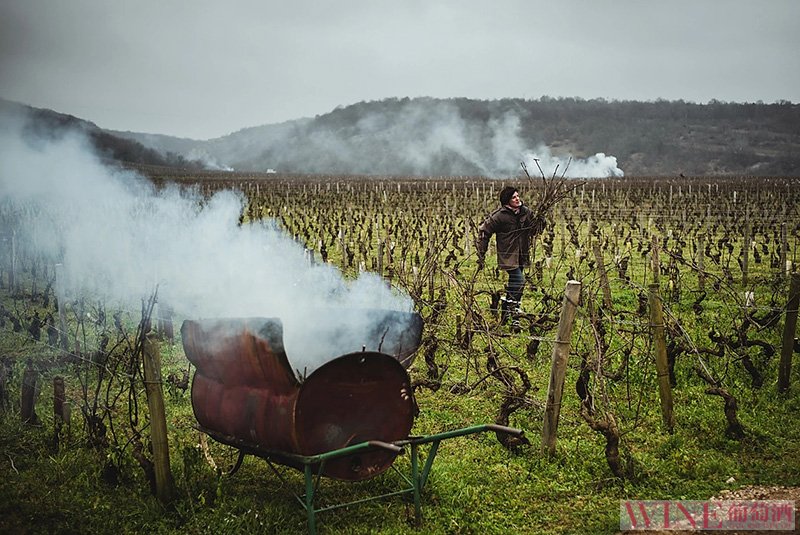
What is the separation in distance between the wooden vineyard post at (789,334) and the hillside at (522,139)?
81.5 m

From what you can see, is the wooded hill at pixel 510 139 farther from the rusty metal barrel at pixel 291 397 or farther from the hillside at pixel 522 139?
the rusty metal barrel at pixel 291 397

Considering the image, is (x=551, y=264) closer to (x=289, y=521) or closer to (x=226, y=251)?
(x=226, y=251)

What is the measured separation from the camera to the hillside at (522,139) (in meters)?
102

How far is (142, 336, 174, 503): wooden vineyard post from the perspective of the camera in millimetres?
4840

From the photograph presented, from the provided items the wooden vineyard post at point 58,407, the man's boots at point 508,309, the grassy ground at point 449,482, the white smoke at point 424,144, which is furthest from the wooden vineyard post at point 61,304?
the white smoke at point 424,144

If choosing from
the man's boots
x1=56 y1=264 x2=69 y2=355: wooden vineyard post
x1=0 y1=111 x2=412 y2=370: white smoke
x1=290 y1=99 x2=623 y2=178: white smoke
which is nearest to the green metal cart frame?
→ x1=0 y1=111 x2=412 y2=370: white smoke

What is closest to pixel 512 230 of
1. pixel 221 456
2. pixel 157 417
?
pixel 221 456

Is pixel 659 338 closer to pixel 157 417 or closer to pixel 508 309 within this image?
pixel 508 309

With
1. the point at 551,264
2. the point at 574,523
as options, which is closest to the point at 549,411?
the point at 574,523

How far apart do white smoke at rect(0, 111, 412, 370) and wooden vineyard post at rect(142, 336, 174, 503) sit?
1248 mm

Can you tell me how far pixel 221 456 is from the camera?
5973mm

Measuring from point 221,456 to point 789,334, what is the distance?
596 centimetres

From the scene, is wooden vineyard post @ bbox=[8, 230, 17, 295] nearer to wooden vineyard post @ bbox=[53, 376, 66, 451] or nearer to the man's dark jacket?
wooden vineyard post @ bbox=[53, 376, 66, 451]

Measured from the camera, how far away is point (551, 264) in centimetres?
1609
